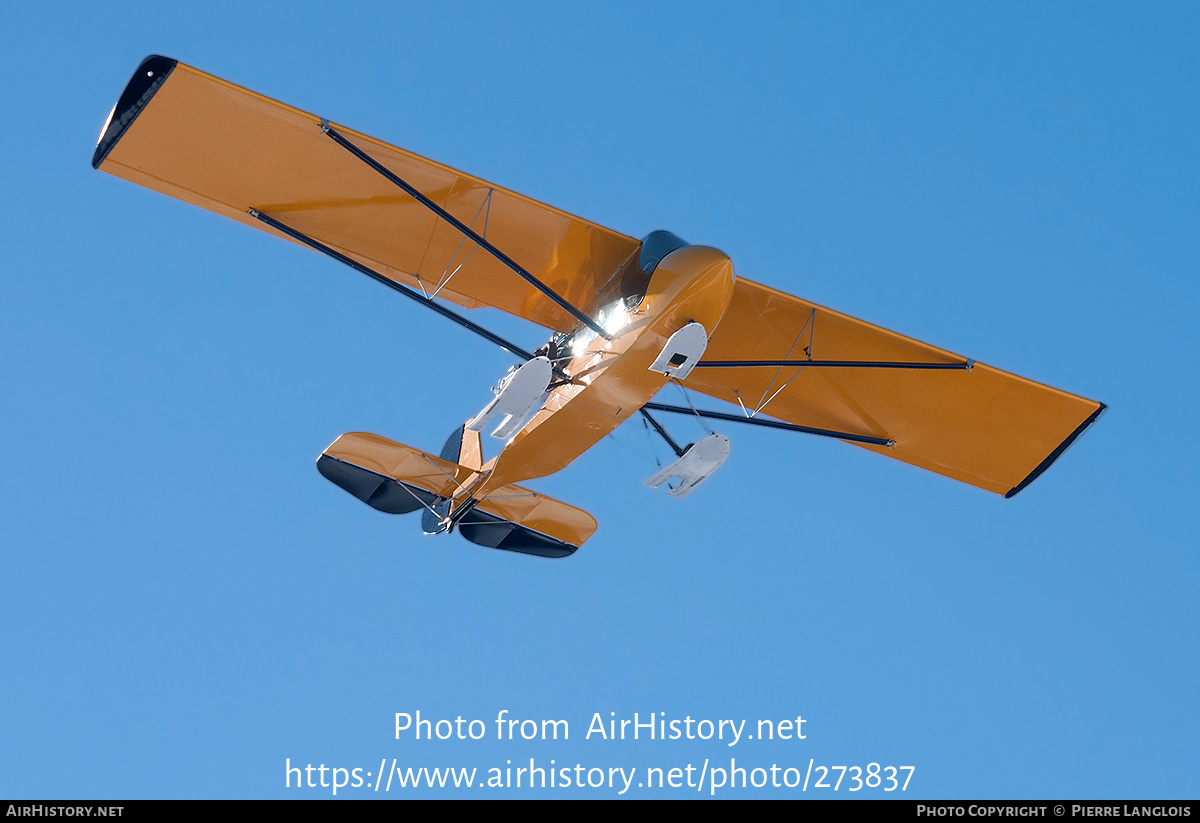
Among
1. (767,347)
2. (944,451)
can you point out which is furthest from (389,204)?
(944,451)

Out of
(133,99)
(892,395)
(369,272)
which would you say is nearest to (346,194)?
(369,272)

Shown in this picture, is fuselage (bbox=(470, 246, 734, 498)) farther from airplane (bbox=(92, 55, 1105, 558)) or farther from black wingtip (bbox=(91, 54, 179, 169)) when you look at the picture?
black wingtip (bbox=(91, 54, 179, 169))

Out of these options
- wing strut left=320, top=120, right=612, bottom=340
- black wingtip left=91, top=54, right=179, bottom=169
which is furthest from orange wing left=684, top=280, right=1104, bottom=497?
black wingtip left=91, top=54, right=179, bottom=169

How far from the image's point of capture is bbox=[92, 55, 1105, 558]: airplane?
47.1ft

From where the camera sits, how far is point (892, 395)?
17797mm

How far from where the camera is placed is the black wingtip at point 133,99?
13859 mm

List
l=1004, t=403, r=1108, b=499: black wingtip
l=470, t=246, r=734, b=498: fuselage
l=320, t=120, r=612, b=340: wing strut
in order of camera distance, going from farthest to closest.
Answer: l=1004, t=403, r=1108, b=499: black wingtip → l=320, t=120, r=612, b=340: wing strut → l=470, t=246, r=734, b=498: fuselage

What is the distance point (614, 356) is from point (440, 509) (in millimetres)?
4466

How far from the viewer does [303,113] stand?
564 inches

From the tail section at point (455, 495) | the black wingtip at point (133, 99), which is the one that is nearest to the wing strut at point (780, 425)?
the tail section at point (455, 495)

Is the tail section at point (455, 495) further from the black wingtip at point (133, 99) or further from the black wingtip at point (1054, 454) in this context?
the black wingtip at point (1054, 454)

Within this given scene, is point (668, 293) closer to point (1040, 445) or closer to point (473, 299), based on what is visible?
point (473, 299)

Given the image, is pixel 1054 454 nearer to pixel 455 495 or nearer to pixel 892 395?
pixel 892 395

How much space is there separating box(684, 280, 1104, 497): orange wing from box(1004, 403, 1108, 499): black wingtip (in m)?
0.01
